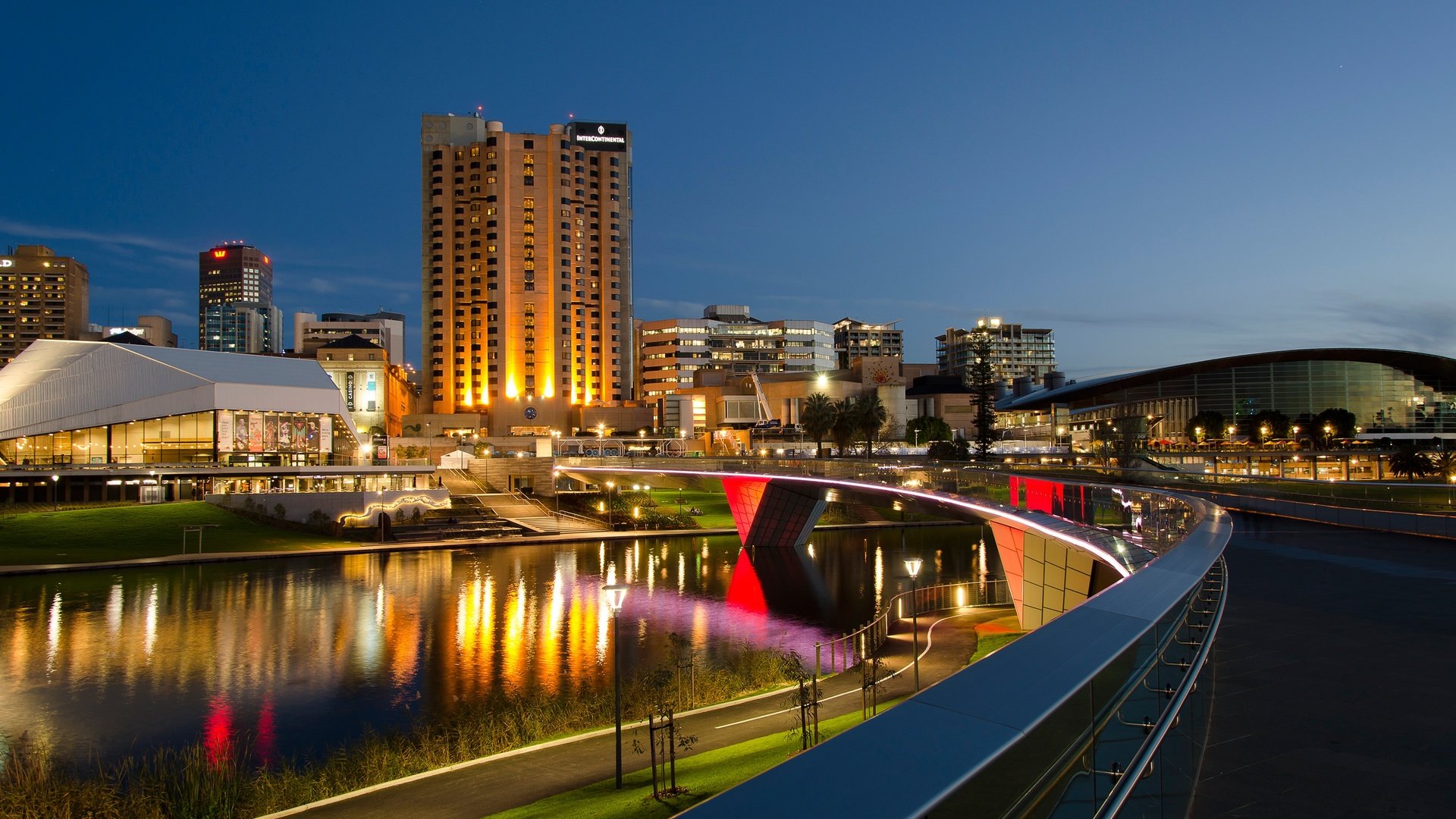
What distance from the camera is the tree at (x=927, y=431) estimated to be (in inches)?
4887

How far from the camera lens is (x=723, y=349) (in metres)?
182

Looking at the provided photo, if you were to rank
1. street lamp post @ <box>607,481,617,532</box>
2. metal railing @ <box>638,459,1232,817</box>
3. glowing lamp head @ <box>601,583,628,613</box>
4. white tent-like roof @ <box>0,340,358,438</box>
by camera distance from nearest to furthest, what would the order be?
1. metal railing @ <box>638,459,1232,817</box>
2. glowing lamp head @ <box>601,583,628,613</box>
3. street lamp post @ <box>607,481,617,532</box>
4. white tent-like roof @ <box>0,340,358,438</box>

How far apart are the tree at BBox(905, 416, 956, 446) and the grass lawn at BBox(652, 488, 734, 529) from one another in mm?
40071

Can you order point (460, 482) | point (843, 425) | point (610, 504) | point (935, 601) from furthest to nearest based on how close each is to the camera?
point (843, 425)
point (460, 482)
point (610, 504)
point (935, 601)

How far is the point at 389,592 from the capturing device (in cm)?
4812

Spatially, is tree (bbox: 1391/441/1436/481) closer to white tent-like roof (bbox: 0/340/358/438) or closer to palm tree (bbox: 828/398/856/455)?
palm tree (bbox: 828/398/856/455)

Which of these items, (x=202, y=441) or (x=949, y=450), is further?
(x=949, y=450)

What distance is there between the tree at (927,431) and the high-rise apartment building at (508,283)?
5470 centimetres

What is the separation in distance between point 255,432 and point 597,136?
104 metres

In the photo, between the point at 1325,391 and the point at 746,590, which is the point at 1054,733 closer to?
the point at 746,590

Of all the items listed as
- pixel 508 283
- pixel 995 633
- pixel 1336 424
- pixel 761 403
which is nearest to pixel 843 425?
pixel 761 403

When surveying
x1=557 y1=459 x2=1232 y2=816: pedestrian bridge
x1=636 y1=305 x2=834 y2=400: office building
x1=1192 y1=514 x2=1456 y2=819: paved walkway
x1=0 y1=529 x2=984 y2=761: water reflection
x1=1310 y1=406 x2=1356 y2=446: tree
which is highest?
x1=636 y1=305 x2=834 y2=400: office building

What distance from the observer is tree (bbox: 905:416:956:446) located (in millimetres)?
124125

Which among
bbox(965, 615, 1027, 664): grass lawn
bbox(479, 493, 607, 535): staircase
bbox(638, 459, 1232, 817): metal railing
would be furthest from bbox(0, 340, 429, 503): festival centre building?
bbox(638, 459, 1232, 817): metal railing
